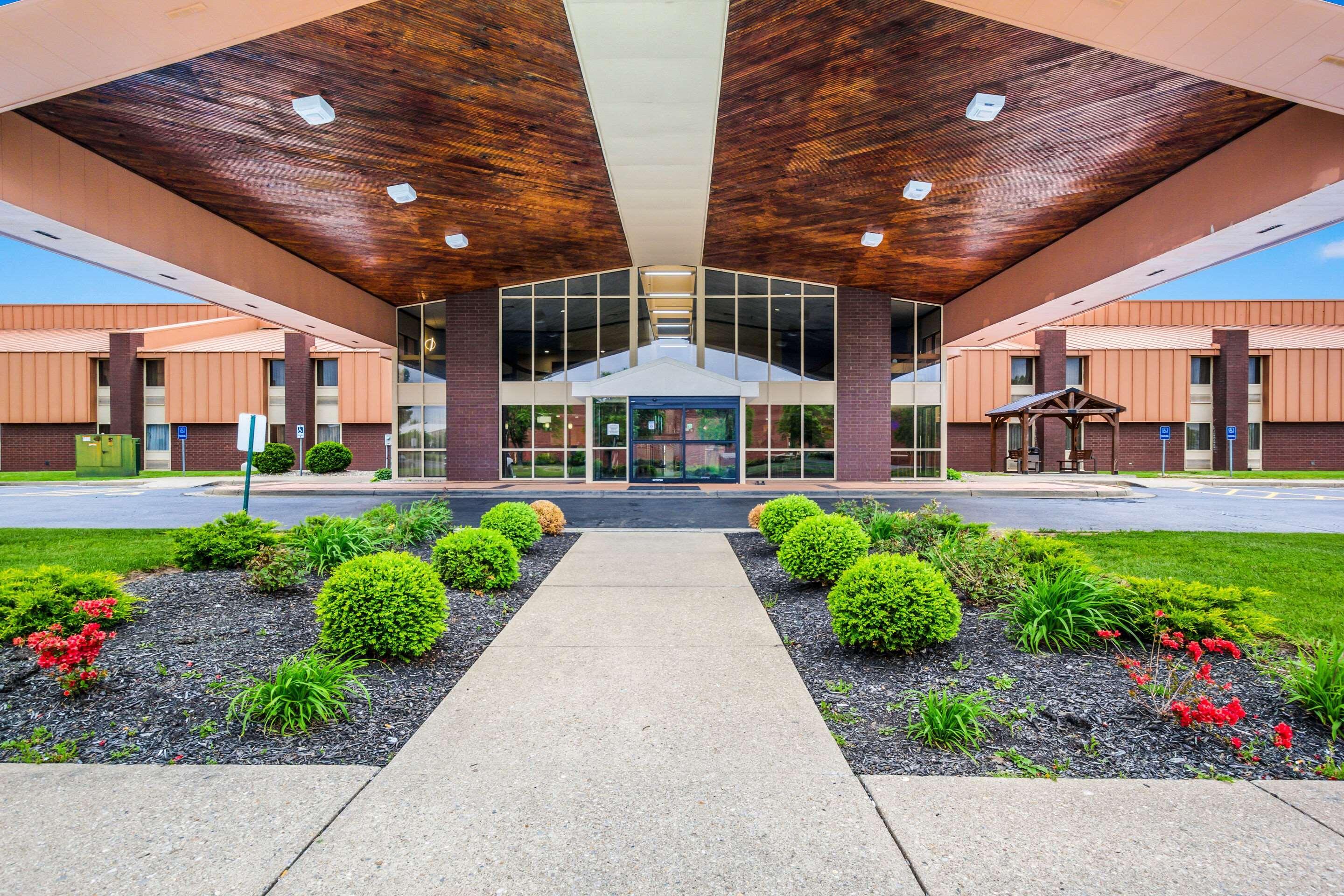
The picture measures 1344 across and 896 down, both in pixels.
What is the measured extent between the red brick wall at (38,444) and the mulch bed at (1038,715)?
43.2 meters

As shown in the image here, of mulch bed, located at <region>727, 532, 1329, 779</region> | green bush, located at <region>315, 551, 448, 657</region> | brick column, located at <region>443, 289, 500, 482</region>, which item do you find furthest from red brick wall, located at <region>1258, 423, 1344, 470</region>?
green bush, located at <region>315, 551, 448, 657</region>

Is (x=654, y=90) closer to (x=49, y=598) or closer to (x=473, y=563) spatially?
(x=473, y=563)

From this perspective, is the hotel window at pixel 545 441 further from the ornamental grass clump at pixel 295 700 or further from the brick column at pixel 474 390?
the ornamental grass clump at pixel 295 700

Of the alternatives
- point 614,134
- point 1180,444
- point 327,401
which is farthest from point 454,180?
point 1180,444

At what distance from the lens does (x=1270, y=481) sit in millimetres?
22938

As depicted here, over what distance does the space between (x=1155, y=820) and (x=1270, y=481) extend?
28131 mm

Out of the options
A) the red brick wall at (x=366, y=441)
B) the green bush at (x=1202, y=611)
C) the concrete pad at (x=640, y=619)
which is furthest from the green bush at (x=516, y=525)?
the red brick wall at (x=366, y=441)

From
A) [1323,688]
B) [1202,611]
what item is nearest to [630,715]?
[1323,688]

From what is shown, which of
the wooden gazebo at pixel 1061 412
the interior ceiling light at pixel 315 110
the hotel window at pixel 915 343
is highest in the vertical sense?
the interior ceiling light at pixel 315 110

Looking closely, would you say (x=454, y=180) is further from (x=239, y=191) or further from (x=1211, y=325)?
(x=1211, y=325)

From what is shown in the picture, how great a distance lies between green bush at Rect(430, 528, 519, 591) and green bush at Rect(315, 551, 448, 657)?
1.84m

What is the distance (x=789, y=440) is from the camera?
22.6m

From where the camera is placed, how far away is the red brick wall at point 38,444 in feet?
110

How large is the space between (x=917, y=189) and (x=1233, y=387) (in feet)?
99.3
